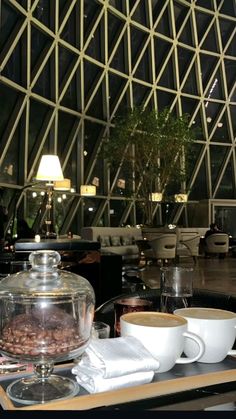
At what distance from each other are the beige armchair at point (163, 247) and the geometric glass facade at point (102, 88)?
8.42 feet

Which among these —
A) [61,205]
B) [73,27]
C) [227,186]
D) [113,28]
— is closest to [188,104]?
[227,186]

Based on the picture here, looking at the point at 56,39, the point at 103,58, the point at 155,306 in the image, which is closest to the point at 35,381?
the point at 155,306

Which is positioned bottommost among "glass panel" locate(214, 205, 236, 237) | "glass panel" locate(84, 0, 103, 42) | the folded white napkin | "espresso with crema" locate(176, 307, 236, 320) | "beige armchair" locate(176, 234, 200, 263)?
"beige armchair" locate(176, 234, 200, 263)

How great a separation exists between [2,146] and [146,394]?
31.5 ft

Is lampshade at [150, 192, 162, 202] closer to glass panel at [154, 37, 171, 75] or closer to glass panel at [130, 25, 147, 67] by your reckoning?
glass panel at [130, 25, 147, 67]

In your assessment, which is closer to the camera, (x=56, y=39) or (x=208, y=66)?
(x=56, y=39)

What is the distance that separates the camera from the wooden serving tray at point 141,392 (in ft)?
2.62

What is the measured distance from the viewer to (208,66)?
18.2m

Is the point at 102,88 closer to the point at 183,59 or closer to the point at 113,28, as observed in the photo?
the point at 113,28

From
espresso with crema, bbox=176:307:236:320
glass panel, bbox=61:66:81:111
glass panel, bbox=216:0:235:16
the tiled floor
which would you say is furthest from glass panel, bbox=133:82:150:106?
espresso with crema, bbox=176:307:236:320

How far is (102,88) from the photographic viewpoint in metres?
14.4

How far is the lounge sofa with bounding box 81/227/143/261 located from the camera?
11.8 meters

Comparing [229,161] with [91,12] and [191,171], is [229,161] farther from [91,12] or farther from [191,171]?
[91,12]

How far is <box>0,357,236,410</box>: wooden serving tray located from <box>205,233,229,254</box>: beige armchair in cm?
1383
